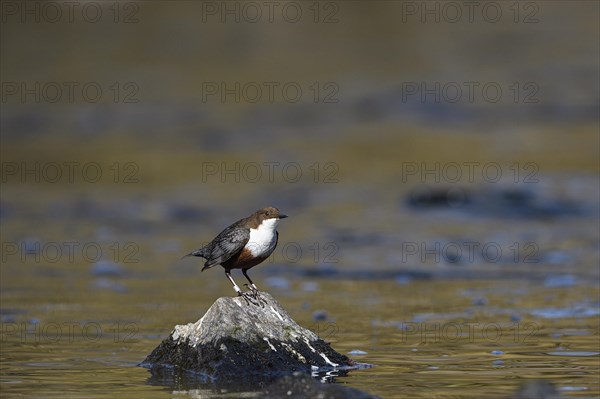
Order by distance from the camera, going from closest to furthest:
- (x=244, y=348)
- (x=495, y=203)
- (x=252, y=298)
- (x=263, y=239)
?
(x=244, y=348), (x=263, y=239), (x=252, y=298), (x=495, y=203)

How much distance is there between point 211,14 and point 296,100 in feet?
25.1

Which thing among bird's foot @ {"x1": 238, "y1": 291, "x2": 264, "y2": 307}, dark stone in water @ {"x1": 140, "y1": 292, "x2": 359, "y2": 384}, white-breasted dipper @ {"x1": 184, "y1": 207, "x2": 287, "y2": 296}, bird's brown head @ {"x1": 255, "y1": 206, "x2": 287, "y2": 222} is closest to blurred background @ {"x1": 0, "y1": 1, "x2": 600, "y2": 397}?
dark stone in water @ {"x1": 140, "y1": 292, "x2": 359, "y2": 384}

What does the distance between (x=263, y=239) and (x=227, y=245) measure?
0.31 m

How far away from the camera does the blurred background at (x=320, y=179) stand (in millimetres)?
9102

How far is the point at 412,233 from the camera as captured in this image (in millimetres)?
15227

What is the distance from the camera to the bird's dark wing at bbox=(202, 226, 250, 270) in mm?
7977

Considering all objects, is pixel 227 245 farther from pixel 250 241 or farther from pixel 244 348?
pixel 244 348

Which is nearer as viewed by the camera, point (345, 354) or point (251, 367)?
point (251, 367)

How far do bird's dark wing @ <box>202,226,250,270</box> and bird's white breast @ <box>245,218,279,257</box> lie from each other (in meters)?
0.05

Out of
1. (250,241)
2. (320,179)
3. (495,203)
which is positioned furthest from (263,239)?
(320,179)

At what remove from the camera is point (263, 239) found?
7.90 meters

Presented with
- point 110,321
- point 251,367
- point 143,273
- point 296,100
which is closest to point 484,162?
point 296,100

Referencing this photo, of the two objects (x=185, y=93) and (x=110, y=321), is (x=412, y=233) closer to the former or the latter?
(x=110, y=321)

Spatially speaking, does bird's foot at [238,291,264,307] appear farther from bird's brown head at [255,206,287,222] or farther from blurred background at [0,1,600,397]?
blurred background at [0,1,600,397]
